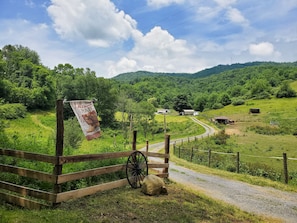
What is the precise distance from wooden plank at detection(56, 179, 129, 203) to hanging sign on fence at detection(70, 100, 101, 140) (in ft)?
4.36

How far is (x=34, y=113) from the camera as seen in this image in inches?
2921

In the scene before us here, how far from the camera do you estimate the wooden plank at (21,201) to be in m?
5.77

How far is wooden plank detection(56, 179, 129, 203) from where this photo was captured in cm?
593

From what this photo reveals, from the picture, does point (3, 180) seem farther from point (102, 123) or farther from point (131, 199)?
point (102, 123)

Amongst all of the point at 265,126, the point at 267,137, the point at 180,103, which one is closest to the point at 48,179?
the point at 267,137

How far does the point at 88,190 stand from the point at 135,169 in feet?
7.12

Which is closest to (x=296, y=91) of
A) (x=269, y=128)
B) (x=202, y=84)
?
(x=269, y=128)

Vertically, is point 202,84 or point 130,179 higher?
point 202,84

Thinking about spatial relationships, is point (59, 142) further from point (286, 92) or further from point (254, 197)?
point (286, 92)

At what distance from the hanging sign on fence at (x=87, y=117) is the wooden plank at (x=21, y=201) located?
197 cm

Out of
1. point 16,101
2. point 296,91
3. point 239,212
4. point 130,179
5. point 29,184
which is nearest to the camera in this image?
point 29,184

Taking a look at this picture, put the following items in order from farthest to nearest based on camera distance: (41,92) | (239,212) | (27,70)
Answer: (27,70) < (41,92) < (239,212)

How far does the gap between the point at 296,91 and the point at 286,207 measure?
413 ft

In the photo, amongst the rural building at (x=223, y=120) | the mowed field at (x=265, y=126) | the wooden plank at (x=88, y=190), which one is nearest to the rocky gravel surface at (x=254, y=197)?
the wooden plank at (x=88, y=190)
